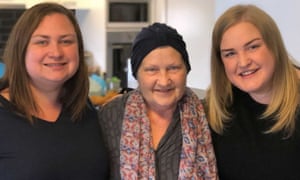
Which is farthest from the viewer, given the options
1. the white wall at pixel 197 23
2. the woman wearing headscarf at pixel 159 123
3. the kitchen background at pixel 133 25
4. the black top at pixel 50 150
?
the kitchen background at pixel 133 25

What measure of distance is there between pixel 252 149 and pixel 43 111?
69 cm

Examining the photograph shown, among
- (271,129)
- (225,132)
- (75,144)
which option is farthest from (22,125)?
(271,129)

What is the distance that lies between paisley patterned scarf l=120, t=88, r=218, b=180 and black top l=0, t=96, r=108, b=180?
0.10 m

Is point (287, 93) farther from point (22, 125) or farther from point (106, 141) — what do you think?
point (22, 125)

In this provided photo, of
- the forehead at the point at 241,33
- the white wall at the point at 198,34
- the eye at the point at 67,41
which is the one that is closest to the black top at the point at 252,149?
the forehead at the point at 241,33

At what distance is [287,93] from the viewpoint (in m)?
1.35

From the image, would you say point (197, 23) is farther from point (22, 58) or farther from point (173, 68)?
point (22, 58)

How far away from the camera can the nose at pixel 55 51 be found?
127 centimetres

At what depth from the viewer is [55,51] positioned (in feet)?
4.19

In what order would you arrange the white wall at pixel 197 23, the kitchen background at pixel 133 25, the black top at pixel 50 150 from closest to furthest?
the black top at pixel 50 150
the white wall at pixel 197 23
the kitchen background at pixel 133 25

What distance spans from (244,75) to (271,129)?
20cm

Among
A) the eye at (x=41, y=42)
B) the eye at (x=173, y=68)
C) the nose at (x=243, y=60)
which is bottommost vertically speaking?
the eye at (x=173, y=68)

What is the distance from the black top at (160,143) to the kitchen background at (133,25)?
0.92m

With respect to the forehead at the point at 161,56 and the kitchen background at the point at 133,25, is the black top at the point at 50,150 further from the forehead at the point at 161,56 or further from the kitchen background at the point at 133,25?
the kitchen background at the point at 133,25
